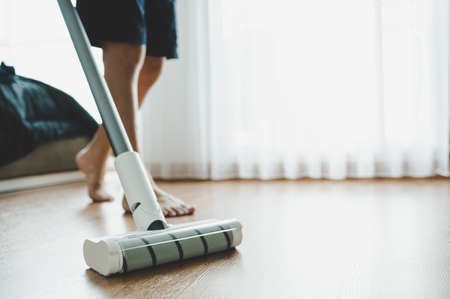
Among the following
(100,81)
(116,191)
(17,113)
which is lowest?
(116,191)

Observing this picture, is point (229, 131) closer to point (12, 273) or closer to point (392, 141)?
point (392, 141)

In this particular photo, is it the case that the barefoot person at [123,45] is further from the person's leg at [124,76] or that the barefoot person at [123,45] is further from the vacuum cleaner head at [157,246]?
the vacuum cleaner head at [157,246]

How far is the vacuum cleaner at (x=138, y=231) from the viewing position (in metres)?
0.64

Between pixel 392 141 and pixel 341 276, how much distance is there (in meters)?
1.58

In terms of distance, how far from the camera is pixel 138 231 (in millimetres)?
707

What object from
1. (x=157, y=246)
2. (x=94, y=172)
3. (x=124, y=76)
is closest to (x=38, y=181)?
(x=94, y=172)

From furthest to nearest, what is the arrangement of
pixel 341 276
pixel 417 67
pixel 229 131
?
pixel 229 131, pixel 417 67, pixel 341 276

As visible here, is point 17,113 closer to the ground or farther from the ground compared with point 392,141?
farther from the ground

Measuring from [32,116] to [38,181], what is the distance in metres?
0.32

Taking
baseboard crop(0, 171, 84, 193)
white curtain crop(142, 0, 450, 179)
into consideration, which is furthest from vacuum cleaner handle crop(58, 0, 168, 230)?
white curtain crop(142, 0, 450, 179)

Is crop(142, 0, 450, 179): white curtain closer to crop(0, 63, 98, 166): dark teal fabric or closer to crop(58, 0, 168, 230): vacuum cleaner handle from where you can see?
crop(0, 63, 98, 166): dark teal fabric

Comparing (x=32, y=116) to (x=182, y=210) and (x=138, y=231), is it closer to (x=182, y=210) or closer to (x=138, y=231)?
(x=182, y=210)

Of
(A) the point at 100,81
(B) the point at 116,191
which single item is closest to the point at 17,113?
(B) the point at 116,191

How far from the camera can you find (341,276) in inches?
24.4
